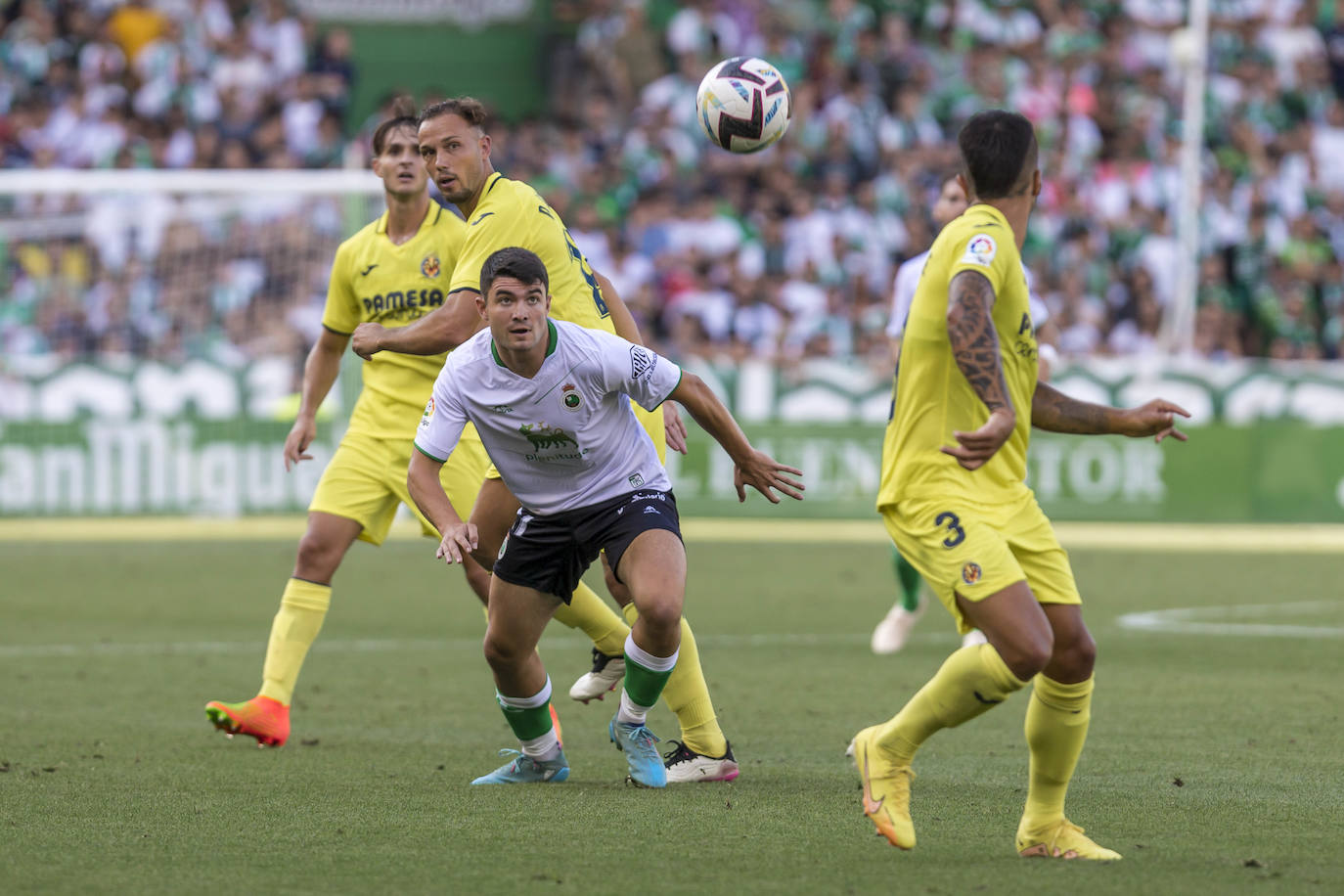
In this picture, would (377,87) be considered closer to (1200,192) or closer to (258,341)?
(258,341)

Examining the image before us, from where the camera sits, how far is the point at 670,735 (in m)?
8.20

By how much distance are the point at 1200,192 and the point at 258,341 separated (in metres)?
12.7

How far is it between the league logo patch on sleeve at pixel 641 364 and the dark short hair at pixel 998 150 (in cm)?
133

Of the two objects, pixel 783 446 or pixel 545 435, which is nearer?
pixel 545 435

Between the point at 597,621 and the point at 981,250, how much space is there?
2632 mm

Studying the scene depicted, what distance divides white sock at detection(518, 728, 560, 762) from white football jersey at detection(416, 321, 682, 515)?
915 mm

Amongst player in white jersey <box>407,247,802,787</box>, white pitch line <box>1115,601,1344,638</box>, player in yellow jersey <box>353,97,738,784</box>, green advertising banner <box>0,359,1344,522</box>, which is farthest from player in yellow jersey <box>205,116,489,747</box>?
green advertising banner <box>0,359,1344,522</box>

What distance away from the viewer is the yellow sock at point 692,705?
7125mm

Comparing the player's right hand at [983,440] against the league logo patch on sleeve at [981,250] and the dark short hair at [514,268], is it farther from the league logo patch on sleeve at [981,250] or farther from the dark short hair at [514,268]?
the dark short hair at [514,268]

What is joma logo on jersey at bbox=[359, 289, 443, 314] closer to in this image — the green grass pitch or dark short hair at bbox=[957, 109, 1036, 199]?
the green grass pitch

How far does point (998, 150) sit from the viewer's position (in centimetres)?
568

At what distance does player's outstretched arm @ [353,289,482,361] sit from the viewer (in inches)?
281

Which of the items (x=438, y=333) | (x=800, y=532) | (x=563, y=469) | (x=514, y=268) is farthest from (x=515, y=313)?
(x=800, y=532)

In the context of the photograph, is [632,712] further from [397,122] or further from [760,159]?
[760,159]
